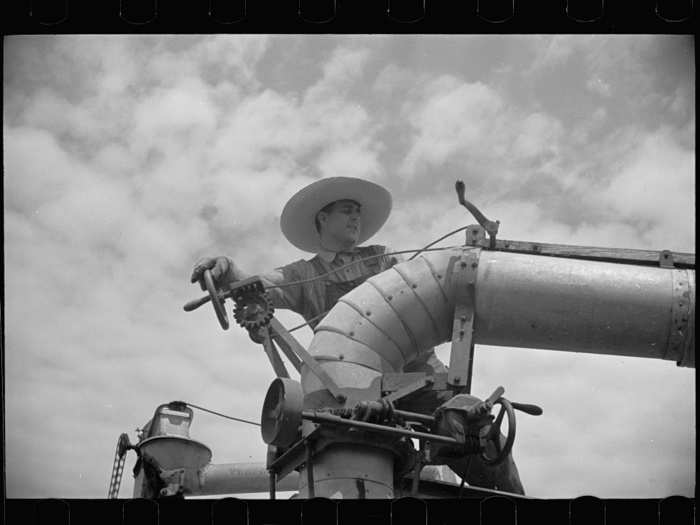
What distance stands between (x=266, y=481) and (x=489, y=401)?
5537mm

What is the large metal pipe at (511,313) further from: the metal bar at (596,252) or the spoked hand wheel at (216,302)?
the spoked hand wheel at (216,302)

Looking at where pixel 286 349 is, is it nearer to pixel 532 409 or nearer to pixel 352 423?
pixel 352 423

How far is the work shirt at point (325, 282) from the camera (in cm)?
1076

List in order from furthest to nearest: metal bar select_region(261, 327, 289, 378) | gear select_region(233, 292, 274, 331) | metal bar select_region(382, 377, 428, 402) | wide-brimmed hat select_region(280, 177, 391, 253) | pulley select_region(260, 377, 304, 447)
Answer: wide-brimmed hat select_region(280, 177, 391, 253), gear select_region(233, 292, 274, 331), metal bar select_region(261, 327, 289, 378), metal bar select_region(382, 377, 428, 402), pulley select_region(260, 377, 304, 447)

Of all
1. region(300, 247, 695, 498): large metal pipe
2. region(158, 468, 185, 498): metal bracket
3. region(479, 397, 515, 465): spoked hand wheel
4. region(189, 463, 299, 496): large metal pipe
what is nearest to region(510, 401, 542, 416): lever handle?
region(479, 397, 515, 465): spoked hand wheel

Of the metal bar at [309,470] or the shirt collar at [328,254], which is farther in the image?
the shirt collar at [328,254]

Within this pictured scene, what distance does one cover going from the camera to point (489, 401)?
862 cm

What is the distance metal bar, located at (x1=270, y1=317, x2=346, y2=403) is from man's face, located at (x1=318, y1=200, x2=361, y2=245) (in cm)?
154

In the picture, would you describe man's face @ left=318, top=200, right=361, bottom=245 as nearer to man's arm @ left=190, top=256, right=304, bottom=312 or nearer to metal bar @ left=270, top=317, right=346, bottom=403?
man's arm @ left=190, top=256, right=304, bottom=312

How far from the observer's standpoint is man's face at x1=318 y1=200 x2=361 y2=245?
11102 mm

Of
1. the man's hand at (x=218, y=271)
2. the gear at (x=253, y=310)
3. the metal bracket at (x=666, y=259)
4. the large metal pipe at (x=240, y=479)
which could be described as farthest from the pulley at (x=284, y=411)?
the large metal pipe at (x=240, y=479)

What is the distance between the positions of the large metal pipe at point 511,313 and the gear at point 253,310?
57 cm

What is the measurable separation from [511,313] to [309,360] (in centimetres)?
165

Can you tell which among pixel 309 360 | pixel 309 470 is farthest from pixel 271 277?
pixel 309 470
